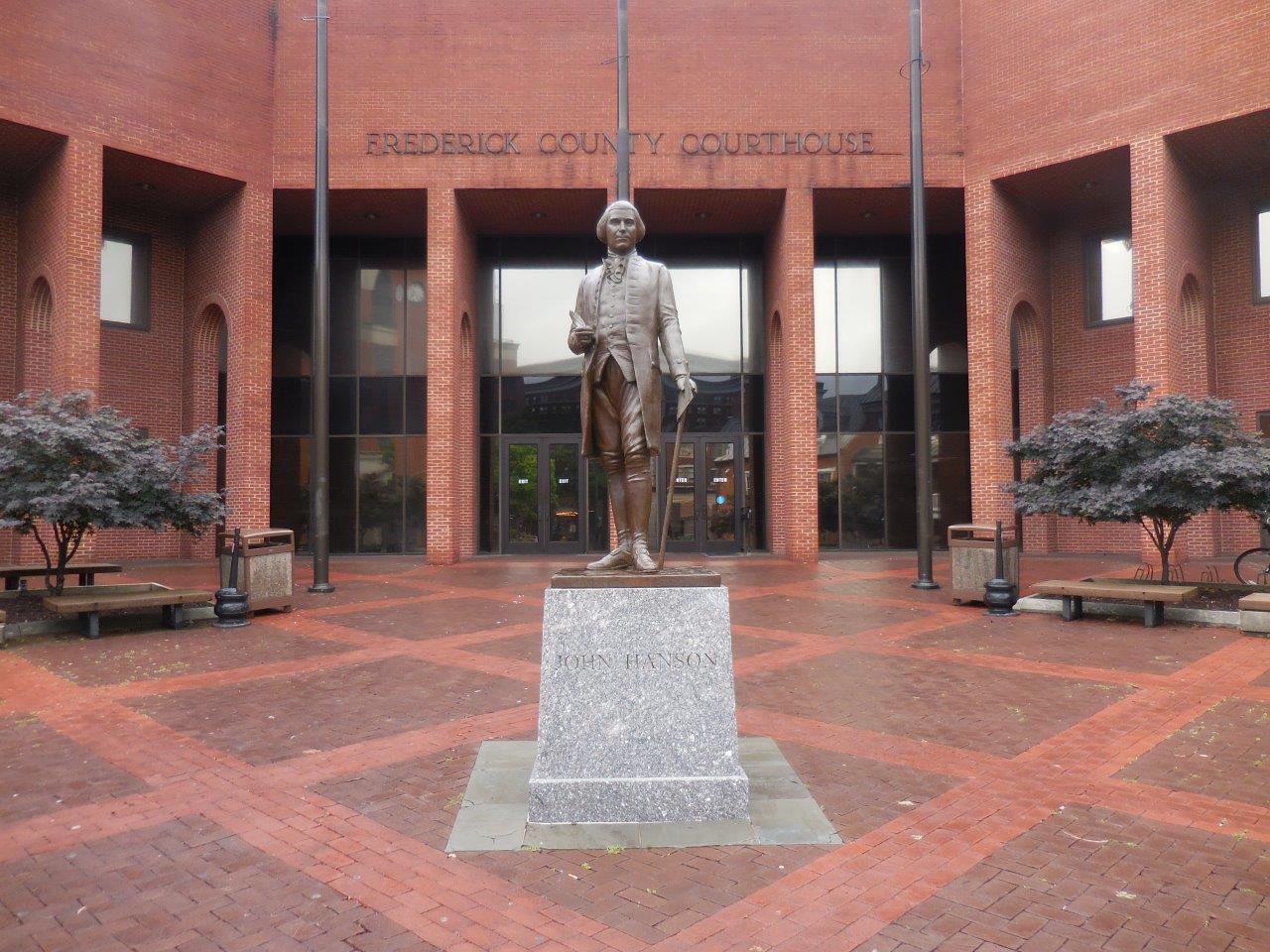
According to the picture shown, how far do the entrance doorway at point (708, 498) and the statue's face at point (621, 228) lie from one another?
16210mm

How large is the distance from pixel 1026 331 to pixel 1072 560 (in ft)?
19.1

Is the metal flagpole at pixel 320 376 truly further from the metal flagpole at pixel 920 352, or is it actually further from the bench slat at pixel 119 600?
the metal flagpole at pixel 920 352

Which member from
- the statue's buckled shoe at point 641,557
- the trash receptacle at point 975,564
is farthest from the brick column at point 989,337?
the statue's buckled shoe at point 641,557

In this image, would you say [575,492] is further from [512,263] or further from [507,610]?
[507,610]

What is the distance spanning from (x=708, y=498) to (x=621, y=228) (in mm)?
16751

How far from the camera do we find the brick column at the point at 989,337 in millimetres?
18656

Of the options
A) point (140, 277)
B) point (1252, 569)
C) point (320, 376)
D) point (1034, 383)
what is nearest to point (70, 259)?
point (140, 277)

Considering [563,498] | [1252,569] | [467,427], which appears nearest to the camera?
[1252,569]

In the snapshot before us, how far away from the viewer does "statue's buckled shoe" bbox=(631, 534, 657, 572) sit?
4953 millimetres

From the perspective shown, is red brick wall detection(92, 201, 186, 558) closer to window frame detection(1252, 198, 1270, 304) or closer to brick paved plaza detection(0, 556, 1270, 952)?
brick paved plaza detection(0, 556, 1270, 952)

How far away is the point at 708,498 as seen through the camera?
21828 mm

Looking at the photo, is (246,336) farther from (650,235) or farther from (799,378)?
(799,378)

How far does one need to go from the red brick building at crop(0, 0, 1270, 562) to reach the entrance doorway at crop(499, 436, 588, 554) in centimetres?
7

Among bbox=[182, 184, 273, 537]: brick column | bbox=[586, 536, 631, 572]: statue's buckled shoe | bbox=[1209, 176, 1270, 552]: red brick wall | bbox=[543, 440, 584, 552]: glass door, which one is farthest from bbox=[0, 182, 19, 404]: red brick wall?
bbox=[1209, 176, 1270, 552]: red brick wall
